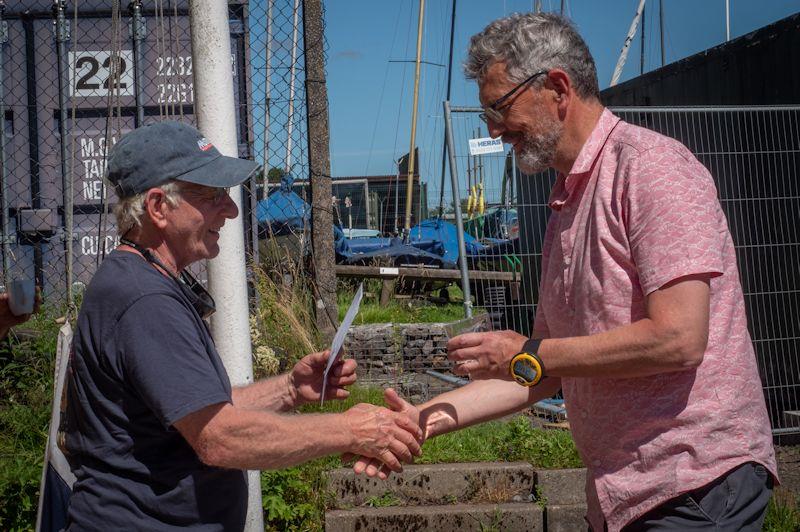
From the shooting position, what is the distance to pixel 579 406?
2.53m

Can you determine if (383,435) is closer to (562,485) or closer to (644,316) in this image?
(644,316)

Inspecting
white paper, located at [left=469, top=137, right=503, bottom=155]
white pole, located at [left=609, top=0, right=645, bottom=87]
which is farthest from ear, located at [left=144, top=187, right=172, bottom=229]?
white pole, located at [left=609, top=0, right=645, bottom=87]

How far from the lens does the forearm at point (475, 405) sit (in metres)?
2.94

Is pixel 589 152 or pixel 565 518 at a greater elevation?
pixel 589 152

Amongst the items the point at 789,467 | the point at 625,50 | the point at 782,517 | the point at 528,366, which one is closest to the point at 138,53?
the point at 528,366

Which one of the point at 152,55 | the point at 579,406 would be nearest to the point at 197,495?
the point at 579,406

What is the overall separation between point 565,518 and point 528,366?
3.04 metres

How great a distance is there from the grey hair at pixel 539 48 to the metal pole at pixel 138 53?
4478 mm

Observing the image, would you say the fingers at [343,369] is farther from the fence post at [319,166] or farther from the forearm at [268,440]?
the fence post at [319,166]

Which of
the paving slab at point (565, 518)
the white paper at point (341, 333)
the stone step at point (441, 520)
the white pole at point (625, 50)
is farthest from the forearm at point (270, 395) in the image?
the white pole at point (625, 50)

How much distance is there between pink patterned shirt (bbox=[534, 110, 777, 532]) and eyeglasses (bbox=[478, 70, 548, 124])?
10.8 inches

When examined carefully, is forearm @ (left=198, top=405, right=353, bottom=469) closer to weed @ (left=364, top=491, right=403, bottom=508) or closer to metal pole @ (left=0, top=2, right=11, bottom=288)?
weed @ (left=364, top=491, right=403, bottom=508)

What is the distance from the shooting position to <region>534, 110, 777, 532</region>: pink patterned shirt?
88.0 inches

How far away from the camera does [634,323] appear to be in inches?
87.9
